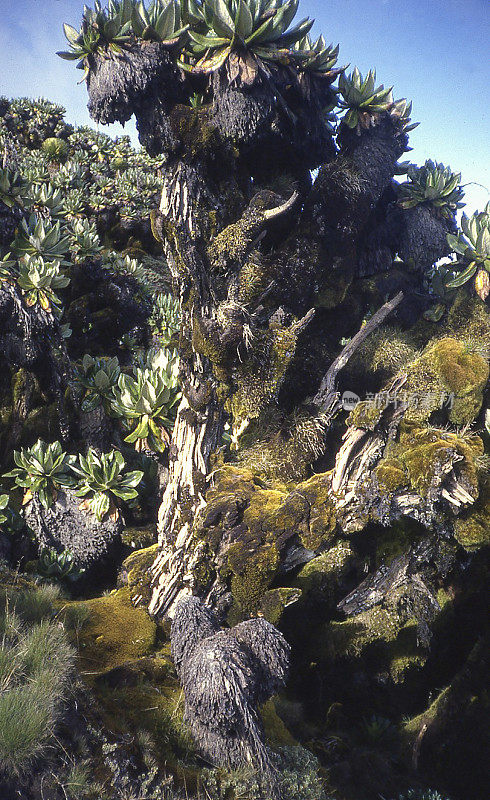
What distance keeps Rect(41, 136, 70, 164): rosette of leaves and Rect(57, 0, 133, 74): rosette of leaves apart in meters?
8.26

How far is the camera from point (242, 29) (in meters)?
6.11

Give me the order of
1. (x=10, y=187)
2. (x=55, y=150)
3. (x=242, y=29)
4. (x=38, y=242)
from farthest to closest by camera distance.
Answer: (x=55, y=150) → (x=38, y=242) → (x=10, y=187) → (x=242, y=29)

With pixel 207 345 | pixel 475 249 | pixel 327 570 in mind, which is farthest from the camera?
pixel 475 249

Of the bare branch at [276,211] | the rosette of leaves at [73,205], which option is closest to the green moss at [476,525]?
the bare branch at [276,211]

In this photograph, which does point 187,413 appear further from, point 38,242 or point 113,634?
point 38,242

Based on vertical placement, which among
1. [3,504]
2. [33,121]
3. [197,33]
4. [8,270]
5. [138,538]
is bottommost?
[138,538]

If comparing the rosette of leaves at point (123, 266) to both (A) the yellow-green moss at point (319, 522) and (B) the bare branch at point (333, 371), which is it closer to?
(B) the bare branch at point (333, 371)

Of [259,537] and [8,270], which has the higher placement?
[8,270]

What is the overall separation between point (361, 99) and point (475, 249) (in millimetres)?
3117

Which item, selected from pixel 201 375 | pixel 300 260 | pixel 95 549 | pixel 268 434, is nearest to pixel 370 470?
pixel 268 434

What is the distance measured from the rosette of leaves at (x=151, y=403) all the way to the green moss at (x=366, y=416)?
254 cm

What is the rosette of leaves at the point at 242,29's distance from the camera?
237 inches

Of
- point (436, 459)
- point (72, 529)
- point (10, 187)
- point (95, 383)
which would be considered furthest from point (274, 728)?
point (10, 187)

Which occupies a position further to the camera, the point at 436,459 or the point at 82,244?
the point at 82,244
